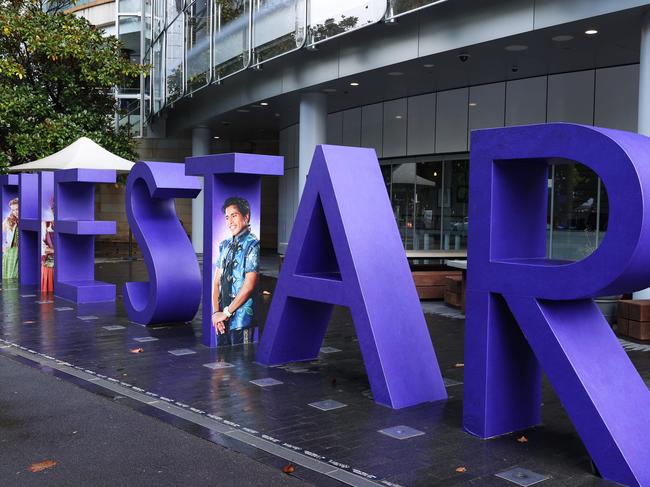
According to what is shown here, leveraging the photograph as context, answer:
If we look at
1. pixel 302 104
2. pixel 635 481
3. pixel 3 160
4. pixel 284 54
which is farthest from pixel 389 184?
pixel 635 481

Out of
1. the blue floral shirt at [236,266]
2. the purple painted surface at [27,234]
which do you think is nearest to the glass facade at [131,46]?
the purple painted surface at [27,234]

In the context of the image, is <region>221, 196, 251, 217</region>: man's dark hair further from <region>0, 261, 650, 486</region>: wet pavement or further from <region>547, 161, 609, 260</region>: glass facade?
<region>547, 161, 609, 260</region>: glass facade

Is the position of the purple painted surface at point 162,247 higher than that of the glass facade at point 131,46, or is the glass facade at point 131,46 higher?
the glass facade at point 131,46

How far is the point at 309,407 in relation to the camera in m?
6.53

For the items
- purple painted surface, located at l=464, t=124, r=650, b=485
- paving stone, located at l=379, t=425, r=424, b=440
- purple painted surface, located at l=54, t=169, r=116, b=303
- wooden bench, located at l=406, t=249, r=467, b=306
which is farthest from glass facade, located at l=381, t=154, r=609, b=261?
paving stone, located at l=379, t=425, r=424, b=440

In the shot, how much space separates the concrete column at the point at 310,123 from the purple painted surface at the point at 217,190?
8066mm

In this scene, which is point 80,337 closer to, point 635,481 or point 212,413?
point 212,413

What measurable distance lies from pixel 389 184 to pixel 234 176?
38.9 feet

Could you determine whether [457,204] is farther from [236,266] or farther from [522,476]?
[522,476]

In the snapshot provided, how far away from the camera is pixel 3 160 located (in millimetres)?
18688

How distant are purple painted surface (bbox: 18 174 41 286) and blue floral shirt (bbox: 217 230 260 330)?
813 centimetres

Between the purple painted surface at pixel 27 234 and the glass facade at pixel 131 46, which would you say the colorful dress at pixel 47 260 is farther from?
the glass facade at pixel 131 46

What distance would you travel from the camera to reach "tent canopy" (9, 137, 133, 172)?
589 inches

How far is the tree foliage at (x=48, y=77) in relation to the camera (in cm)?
1836
